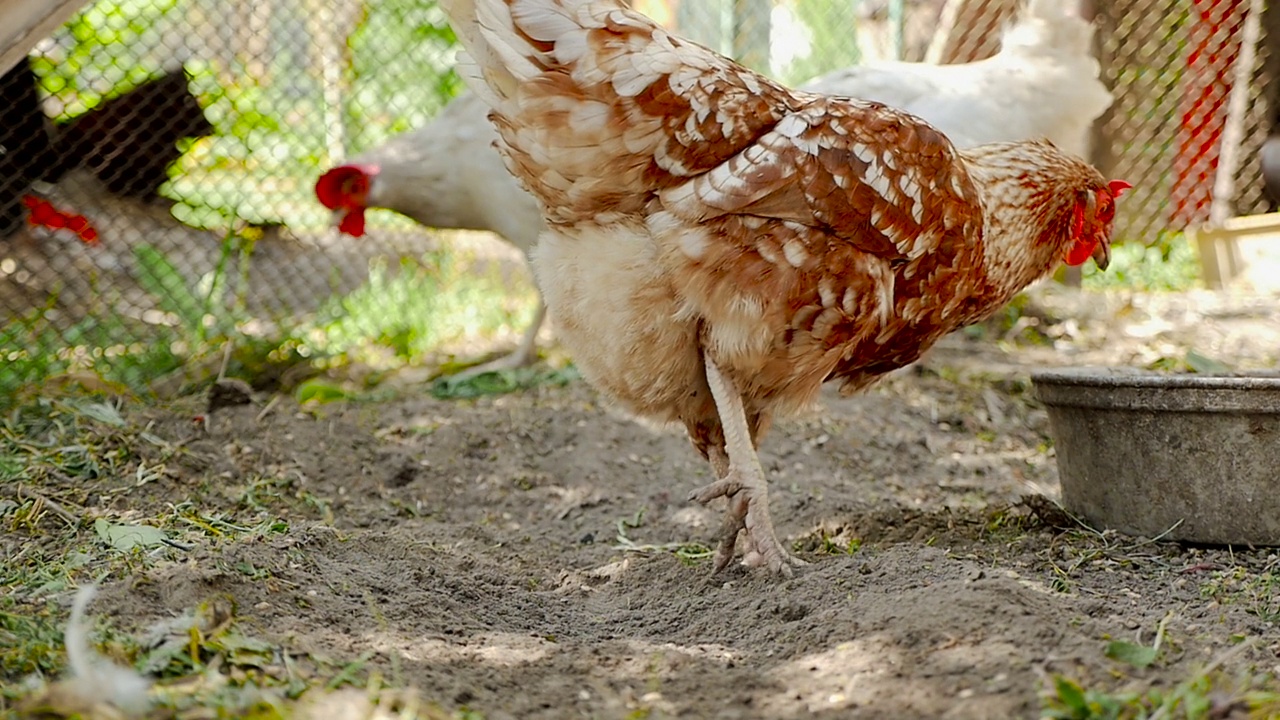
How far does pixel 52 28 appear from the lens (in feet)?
9.41

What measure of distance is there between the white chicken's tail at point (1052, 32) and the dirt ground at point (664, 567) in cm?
153

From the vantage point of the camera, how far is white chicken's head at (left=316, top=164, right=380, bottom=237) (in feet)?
16.9

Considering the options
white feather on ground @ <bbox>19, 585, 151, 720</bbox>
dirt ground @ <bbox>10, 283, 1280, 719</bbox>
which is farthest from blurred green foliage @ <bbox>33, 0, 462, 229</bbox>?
white feather on ground @ <bbox>19, 585, 151, 720</bbox>

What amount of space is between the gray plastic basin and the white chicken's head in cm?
346

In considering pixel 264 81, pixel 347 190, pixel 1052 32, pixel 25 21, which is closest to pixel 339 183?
pixel 347 190

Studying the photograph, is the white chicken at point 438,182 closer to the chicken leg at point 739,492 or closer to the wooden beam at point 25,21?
the wooden beam at point 25,21

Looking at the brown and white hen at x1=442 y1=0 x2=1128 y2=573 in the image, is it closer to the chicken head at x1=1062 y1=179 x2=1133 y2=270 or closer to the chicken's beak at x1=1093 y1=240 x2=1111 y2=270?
the chicken head at x1=1062 y1=179 x2=1133 y2=270

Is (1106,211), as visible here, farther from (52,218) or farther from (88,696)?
(52,218)

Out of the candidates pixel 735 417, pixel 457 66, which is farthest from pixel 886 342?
pixel 457 66

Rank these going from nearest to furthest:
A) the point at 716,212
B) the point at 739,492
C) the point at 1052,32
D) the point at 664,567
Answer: the point at 716,212, the point at 739,492, the point at 664,567, the point at 1052,32

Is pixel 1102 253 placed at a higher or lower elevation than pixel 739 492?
higher

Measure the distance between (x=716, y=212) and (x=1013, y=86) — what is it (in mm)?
2628

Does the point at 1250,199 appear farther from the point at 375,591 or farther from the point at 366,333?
the point at 375,591

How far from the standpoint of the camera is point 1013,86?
459cm
